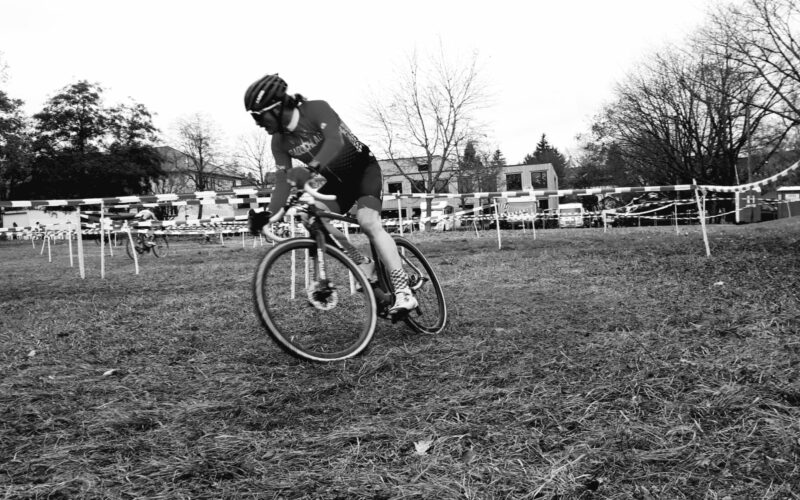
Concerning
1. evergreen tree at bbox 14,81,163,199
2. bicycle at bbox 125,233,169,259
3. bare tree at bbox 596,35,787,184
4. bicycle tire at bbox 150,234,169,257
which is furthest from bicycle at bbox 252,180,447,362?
evergreen tree at bbox 14,81,163,199

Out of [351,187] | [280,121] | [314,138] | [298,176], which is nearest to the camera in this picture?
[298,176]

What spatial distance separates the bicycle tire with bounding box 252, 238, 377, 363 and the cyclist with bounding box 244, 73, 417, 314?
0.18 meters

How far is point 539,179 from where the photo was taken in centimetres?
7825

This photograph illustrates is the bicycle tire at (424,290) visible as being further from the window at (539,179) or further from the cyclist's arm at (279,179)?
the window at (539,179)

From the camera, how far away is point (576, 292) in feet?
17.1

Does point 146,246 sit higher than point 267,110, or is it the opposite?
point 267,110

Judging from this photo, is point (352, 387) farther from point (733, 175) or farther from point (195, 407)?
point (733, 175)

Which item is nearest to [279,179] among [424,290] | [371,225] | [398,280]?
[371,225]

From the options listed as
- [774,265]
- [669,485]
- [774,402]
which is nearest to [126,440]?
[669,485]

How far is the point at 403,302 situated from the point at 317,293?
567mm

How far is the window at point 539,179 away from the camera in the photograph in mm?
77688

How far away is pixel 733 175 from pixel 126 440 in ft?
137

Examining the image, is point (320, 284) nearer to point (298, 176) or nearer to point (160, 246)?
point (298, 176)

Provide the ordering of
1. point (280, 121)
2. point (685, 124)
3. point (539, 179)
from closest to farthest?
point (280, 121), point (685, 124), point (539, 179)
